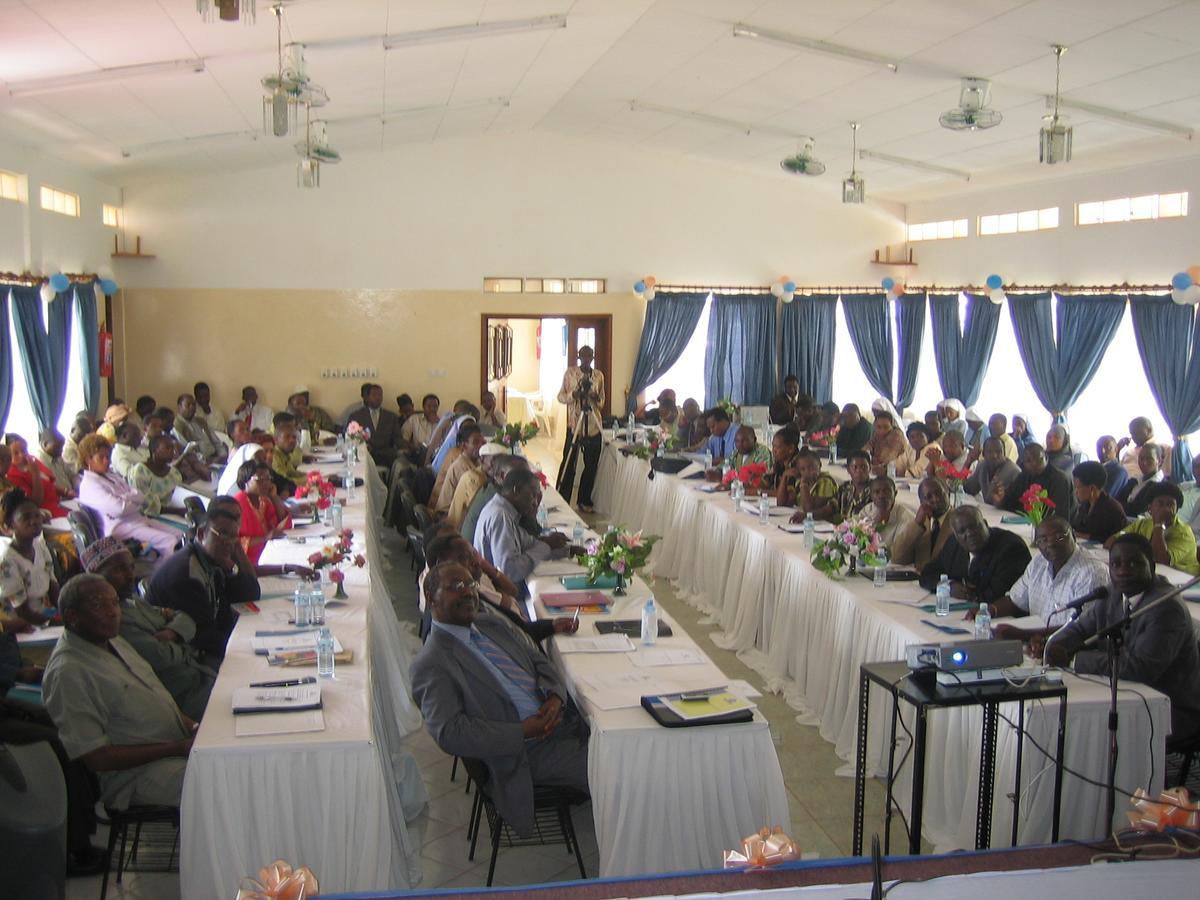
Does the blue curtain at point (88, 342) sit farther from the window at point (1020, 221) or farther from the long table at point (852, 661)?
the window at point (1020, 221)

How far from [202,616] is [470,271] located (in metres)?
9.65

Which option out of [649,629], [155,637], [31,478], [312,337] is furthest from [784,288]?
[155,637]

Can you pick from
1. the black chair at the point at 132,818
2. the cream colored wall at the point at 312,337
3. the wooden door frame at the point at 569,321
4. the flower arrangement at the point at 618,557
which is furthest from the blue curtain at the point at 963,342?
the black chair at the point at 132,818

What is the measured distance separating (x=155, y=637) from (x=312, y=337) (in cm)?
971

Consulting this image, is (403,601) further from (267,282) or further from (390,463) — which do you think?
(267,282)

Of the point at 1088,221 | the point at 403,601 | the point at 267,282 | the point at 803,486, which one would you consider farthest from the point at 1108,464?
the point at 267,282

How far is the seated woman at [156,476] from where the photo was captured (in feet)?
27.4

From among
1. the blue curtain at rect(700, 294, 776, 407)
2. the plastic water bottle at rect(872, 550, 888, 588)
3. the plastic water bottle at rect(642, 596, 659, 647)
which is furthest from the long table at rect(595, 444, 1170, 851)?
the blue curtain at rect(700, 294, 776, 407)

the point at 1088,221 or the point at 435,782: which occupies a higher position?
the point at 1088,221

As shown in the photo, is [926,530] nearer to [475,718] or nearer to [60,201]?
[475,718]

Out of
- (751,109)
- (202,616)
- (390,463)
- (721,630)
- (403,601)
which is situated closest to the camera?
(202,616)

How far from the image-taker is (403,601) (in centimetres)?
838

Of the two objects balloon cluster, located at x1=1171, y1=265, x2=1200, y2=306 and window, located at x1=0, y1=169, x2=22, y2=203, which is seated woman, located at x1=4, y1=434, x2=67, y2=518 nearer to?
window, located at x1=0, y1=169, x2=22, y2=203

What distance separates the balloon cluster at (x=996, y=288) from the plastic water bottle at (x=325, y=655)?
32.3 feet
